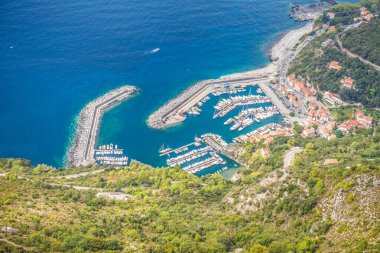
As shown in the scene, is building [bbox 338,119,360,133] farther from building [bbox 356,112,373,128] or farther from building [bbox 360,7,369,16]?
building [bbox 360,7,369,16]

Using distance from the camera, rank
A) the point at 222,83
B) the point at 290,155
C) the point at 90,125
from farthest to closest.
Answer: the point at 222,83 → the point at 90,125 → the point at 290,155

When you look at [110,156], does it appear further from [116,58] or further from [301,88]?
[301,88]

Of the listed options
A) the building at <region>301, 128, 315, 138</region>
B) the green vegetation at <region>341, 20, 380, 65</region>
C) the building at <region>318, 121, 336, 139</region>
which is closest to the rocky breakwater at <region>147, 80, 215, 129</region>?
the building at <region>301, 128, 315, 138</region>

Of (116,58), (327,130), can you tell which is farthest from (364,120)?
(116,58)

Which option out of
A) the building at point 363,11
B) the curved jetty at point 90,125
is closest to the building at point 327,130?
the curved jetty at point 90,125

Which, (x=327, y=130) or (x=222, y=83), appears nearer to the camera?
(x=327, y=130)

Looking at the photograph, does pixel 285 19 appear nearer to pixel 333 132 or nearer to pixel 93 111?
pixel 333 132

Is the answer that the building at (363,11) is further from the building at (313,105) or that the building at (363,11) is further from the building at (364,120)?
the building at (364,120)
